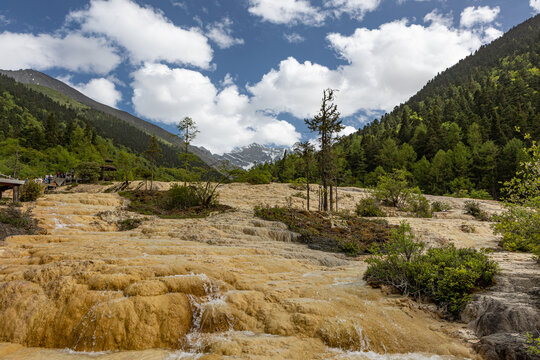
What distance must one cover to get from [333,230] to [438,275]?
8.72 meters

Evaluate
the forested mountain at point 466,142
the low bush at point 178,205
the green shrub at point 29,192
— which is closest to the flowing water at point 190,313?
the low bush at point 178,205

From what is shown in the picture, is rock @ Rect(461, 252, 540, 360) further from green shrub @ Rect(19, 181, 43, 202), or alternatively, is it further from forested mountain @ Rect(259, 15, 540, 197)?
green shrub @ Rect(19, 181, 43, 202)

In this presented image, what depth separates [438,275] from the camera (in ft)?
21.9

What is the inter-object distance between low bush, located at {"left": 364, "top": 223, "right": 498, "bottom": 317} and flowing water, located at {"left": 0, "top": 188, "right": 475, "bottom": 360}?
60 centimetres

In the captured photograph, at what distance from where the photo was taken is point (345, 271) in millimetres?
9297

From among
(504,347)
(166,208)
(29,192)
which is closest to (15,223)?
(166,208)

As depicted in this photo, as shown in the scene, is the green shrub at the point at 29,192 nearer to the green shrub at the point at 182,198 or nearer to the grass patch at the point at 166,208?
the grass patch at the point at 166,208

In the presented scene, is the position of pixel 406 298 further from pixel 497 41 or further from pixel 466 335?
pixel 497 41

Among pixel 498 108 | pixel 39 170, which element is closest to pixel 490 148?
pixel 498 108

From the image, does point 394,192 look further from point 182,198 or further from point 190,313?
point 190,313

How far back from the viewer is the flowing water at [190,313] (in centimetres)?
459

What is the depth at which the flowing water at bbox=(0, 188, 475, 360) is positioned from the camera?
4586 mm

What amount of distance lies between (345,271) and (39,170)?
6121cm

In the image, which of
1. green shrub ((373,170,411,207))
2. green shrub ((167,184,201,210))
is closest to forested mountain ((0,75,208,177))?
green shrub ((167,184,201,210))
